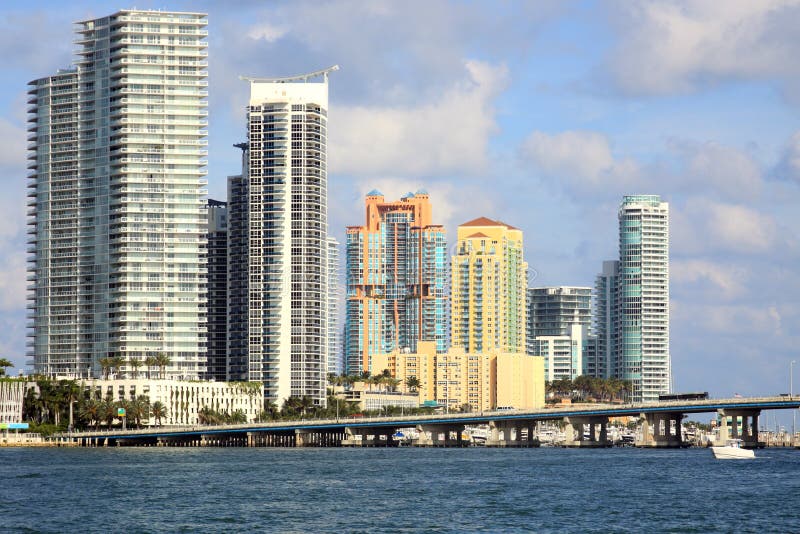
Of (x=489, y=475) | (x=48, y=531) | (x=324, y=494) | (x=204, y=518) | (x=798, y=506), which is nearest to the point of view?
(x=48, y=531)

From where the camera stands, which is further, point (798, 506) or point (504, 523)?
point (798, 506)

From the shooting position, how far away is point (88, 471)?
614 feet

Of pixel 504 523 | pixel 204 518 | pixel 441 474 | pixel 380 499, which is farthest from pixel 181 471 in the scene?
pixel 504 523

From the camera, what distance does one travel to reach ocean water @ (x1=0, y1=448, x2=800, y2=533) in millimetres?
119312

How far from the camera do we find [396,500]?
141m

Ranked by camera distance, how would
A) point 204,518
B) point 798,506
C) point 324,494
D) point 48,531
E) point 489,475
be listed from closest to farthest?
point 48,531 → point 204,518 → point 798,506 → point 324,494 → point 489,475

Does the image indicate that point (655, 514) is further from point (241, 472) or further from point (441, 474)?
point (241, 472)

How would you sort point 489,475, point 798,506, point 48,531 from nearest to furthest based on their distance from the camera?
point 48,531
point 798,506
point 489,475

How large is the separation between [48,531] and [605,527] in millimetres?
45646

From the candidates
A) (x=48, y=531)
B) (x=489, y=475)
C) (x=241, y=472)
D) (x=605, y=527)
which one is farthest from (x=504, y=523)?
(x=241, y=472)

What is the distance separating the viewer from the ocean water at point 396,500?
119312 millimetres

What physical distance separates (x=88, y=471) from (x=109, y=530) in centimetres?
7420

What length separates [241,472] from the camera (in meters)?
187

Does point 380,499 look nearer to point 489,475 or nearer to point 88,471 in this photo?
point 489,475
